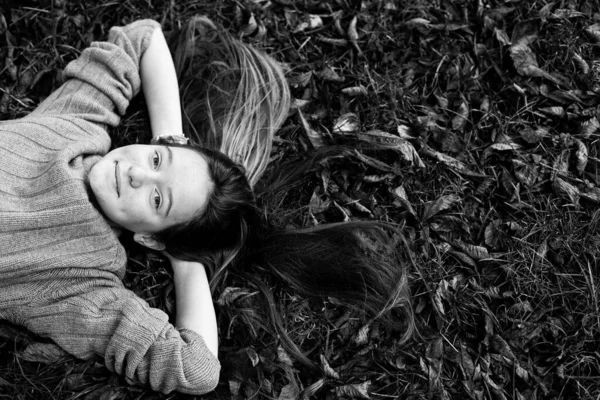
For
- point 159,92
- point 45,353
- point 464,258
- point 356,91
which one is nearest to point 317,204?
point 356,91

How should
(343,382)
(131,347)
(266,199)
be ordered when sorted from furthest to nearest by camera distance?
(266,199), (343,382), (131,347)

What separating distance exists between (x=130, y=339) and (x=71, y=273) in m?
0.51

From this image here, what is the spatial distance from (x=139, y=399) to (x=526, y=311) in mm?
2304

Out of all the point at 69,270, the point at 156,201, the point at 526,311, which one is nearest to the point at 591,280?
the point at 526,311

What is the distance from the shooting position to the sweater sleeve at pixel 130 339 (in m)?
3.20

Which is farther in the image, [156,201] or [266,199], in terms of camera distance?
[266,199]

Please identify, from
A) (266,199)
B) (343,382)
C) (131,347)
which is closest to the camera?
(131,347)

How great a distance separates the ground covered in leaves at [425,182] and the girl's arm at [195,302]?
0.12m

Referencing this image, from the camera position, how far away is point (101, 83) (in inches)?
145

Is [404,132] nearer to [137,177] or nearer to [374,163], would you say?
[374,163]

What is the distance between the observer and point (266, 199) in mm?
3846

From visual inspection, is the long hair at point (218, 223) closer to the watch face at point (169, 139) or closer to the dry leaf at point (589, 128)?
the watch face at point (169, 139)

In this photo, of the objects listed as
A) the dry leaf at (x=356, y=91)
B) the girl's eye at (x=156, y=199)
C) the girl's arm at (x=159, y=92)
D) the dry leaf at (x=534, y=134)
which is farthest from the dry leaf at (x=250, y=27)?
the dry leaf at (x=534, y=134)

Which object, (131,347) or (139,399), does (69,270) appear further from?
(139,399)
